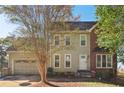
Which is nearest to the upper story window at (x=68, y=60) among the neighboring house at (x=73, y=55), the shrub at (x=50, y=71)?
the neighboring house at (x=73, y=55)

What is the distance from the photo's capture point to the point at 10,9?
18.4 m

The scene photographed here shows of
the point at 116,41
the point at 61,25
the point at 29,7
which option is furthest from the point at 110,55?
the point at 29,7

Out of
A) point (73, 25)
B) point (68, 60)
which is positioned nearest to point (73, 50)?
point (68, 60)

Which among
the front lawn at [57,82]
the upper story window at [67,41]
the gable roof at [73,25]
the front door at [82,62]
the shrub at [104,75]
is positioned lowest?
the front lawn at [57,82]

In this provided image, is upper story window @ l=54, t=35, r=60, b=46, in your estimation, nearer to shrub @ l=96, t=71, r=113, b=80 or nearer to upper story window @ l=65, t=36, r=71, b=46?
upper story window @ l=65, t=36, r=71, b=46

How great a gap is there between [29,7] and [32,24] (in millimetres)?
586

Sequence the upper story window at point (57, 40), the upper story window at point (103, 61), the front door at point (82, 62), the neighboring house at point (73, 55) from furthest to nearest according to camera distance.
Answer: the upper story window at point (103, 61) < the front door at point (82, 62) < the neighboring house at point (73, 55) < the upper story window at point (57, 40)

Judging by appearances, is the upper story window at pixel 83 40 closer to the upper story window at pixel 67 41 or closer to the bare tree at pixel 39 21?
the upper story window at pixel 67 41

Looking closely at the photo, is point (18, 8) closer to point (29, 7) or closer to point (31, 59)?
point (29, 7)

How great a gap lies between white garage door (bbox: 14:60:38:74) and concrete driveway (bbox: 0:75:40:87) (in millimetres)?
175

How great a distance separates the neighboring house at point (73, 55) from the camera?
61.7 feet

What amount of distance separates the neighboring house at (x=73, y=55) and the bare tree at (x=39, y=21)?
0.79 ft

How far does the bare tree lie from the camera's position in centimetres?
1841
